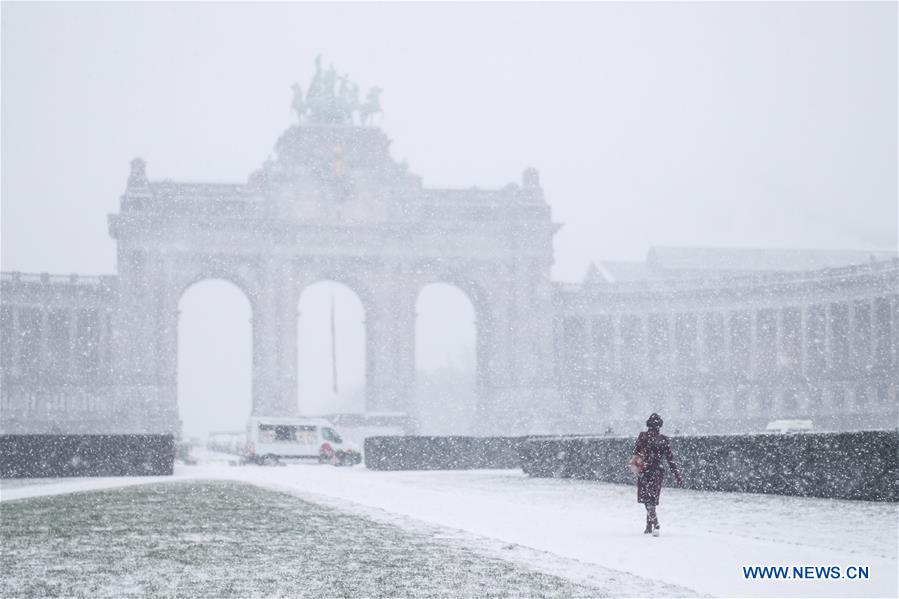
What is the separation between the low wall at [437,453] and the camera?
47.7 metres

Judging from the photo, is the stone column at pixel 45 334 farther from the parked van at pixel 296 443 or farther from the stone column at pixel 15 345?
the parked van at pixel 296 443

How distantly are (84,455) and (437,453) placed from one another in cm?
1358

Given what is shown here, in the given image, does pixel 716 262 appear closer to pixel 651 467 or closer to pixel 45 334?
pixel 45 334

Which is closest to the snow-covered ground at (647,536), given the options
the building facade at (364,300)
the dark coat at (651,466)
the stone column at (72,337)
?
the dark coat at (651,466)

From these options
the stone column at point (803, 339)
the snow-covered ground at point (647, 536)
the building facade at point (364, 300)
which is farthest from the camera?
the stone column at point (803, 339)

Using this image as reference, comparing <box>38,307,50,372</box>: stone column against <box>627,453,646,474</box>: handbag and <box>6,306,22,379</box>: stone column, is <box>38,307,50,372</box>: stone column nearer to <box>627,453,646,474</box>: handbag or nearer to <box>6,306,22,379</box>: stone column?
<box>6,306,22,379</box>: stone column

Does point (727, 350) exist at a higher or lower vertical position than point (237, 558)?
higher

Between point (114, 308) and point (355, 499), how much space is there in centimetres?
7380

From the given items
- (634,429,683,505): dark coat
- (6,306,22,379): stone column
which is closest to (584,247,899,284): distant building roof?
(6,306,22,379): stone column

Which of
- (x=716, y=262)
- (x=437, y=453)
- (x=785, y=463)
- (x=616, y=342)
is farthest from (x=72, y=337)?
(x=785, y=463)

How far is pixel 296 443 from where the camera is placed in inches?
2211

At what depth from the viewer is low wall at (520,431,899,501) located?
23875 mm

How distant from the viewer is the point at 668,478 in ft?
104

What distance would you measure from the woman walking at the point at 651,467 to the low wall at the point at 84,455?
28.1 metres
